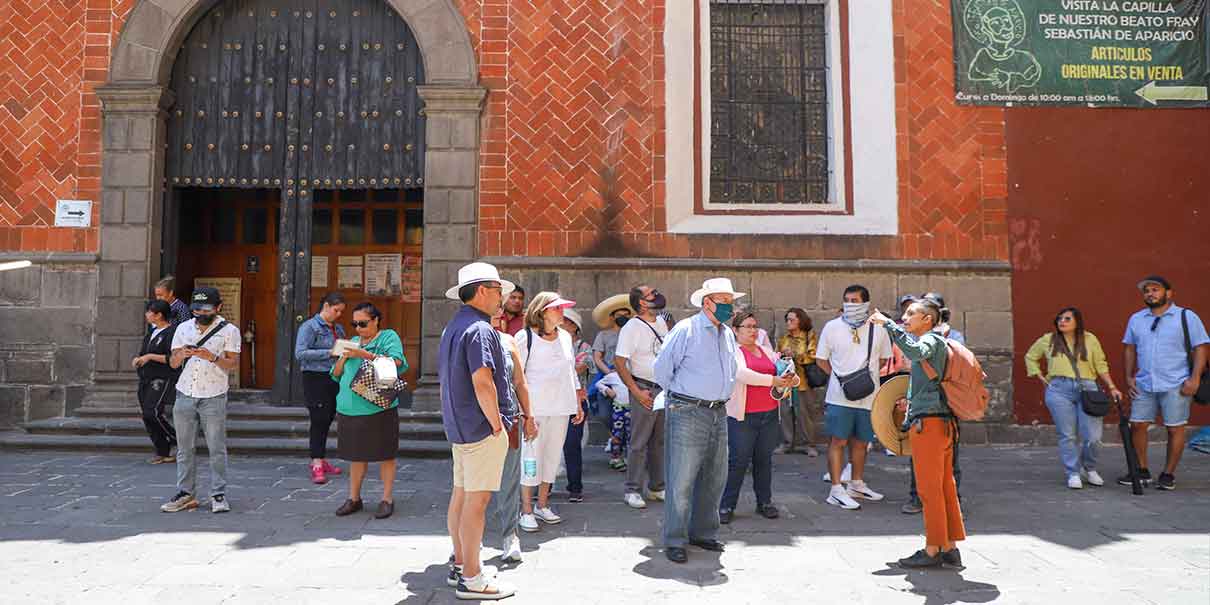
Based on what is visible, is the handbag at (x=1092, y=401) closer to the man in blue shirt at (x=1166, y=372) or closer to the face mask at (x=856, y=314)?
the man in blue shirt at (x=1166, y=372)

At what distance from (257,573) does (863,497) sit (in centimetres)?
465

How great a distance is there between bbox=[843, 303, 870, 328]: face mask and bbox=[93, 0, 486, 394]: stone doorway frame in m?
4.63

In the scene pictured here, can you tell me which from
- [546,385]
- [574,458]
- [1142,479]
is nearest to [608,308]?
[574,458]

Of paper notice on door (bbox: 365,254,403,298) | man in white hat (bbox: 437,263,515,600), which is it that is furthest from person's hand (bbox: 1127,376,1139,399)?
paper notice on door (bbox: 365,254,403,298)

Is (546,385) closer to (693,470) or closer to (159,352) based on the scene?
(693,470)

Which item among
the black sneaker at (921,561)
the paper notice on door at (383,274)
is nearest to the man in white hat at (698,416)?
A: the black sneaker at (921,561)

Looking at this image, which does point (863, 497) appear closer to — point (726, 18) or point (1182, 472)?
Answer: point (1182, 472)

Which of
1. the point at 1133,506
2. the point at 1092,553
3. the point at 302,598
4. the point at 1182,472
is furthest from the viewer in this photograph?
the point at 1182,472

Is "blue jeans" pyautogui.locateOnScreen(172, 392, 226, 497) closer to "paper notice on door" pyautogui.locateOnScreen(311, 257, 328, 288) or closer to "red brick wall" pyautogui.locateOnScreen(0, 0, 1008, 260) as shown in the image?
"red brick wall" pyautogui.locateOnScreen(0, 0, 1008, 260)

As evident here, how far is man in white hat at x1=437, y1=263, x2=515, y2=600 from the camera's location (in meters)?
4.27

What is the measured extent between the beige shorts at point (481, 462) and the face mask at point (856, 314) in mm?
3559

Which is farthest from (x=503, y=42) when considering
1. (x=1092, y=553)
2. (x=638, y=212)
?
(x=1092, y=553)

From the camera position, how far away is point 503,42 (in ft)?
32.3

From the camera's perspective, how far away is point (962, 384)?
4.94 metres
